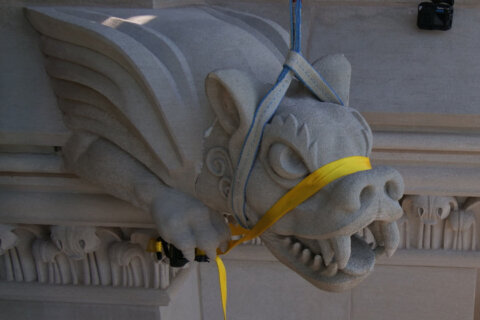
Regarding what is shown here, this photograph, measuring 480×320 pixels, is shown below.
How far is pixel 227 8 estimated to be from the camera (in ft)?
4.82

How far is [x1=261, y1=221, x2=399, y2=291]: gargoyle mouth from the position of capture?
38.4 inches

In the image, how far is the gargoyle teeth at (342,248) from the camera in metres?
0.95

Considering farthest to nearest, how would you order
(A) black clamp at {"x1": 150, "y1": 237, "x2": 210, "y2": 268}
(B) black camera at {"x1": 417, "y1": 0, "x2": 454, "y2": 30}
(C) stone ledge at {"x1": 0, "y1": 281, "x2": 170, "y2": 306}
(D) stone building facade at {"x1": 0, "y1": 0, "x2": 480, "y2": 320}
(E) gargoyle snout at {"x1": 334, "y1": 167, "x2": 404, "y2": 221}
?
(C) stone ledge at {"x1": 0, "y1": 281, "x2": 170, "y2": 306}
(B) black camera at {"x1": 417, "y1": 0, "x2": 454, "y2": 30}
(D) stone building facade at {"x1": 0, "y1": 0, "x2": 480, "y2": 320}
(A) black clamp at {"x1": 150, "y1": 237, "x2": 210, "y2": 268}
(E) gargoyle snout at {"x1": 334, "y1": 167, "x2": 404, "y2": 221}

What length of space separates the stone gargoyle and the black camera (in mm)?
433

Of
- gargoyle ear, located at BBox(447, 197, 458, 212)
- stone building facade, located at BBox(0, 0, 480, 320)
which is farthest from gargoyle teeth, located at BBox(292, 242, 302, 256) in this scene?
gargoyle ear, located at BBox(447, 197, 458, 212)

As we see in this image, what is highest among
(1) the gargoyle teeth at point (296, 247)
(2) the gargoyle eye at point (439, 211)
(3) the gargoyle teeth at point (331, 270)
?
(1) the gargoyle teeth at point (296, 247)

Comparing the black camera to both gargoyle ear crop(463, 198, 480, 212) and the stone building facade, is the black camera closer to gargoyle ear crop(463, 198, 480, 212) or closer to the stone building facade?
the stone building facade

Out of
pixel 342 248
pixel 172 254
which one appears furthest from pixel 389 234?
pixel 172 254

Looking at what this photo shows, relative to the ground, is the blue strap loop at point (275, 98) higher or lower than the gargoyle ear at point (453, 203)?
higher

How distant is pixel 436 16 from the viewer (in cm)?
146

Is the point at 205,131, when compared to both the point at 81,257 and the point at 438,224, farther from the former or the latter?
Result: the point at 438,224

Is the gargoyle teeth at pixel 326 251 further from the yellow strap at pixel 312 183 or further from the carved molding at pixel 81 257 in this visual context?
the carved molding at pixel 81 257

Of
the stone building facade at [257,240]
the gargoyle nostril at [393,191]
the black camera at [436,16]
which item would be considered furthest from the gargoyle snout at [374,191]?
the black camera at [436,16]

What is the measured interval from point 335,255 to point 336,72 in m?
0.32
